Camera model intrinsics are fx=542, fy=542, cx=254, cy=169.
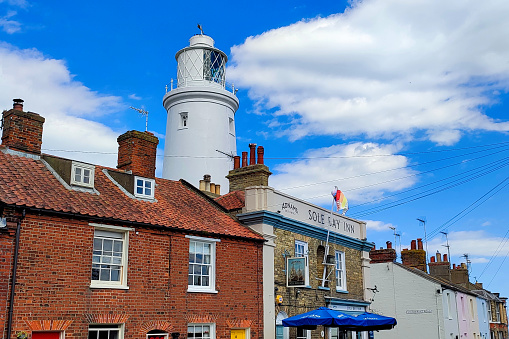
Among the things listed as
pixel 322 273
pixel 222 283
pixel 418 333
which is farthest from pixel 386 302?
pixel 222 283

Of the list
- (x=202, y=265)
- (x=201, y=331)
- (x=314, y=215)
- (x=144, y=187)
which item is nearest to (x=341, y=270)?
(x=314, y=215)

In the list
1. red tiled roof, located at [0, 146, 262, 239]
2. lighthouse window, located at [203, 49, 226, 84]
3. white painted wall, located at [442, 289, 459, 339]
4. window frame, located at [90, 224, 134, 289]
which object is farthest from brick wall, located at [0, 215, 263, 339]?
white painted wall, located at [442, 289, 459, 339]

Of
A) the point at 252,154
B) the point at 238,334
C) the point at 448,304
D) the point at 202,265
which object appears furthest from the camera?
the point at 448,304

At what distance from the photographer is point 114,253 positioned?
16.0 meters

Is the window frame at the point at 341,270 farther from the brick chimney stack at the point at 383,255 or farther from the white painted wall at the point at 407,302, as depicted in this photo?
the brick chimney stack at the point at 383,255

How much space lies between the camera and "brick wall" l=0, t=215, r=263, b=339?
13766 mm

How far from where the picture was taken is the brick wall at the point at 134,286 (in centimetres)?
1377

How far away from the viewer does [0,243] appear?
13.2m

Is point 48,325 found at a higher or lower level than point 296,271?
lower

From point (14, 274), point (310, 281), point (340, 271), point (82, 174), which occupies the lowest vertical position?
point (14, 274)

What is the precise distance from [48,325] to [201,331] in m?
5.54

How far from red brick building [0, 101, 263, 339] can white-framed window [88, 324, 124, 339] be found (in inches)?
1.1

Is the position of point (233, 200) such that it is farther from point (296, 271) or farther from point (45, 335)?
point (45, 335)

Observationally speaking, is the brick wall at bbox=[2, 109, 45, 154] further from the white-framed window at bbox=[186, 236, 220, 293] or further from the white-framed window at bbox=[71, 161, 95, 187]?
the white-framed window at bbox=[186, 236, 220, 293]
